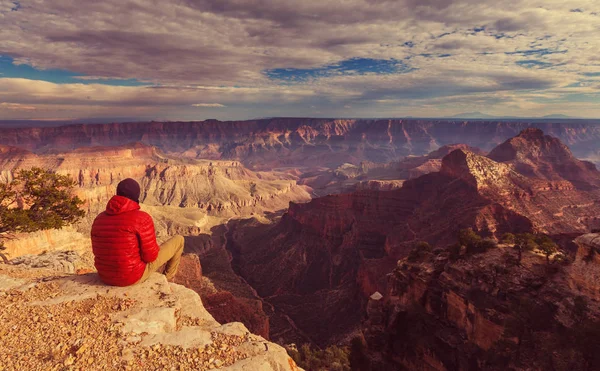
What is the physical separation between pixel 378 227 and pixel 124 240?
66.4m

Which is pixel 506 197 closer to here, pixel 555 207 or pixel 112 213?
pixel 555 207

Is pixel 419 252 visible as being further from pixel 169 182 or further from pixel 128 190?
pixel 169 182

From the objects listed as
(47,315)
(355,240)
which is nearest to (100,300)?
(47,315)

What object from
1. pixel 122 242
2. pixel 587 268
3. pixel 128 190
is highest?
pixel 128 190

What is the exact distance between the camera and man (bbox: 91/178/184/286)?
407 inches

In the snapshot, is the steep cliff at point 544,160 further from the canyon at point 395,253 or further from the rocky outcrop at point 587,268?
the rocky outcrop at point 587,268

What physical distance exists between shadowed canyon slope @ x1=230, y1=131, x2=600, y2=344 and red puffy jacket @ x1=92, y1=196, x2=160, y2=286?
41417 mm

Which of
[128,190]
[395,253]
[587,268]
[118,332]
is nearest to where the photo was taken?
[118,332]

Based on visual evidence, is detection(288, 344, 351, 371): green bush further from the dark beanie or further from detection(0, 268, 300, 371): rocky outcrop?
the dark beanie

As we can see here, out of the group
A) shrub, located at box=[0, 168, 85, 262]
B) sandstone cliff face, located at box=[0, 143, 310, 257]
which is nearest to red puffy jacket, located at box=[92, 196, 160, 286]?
shrub, located at box=[0, 168, 85, 262]

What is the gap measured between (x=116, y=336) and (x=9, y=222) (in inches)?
637

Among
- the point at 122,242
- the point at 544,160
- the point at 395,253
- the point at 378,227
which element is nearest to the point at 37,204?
the point at 122,242

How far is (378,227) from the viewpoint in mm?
72000

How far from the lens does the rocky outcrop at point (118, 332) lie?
27.5 ft
